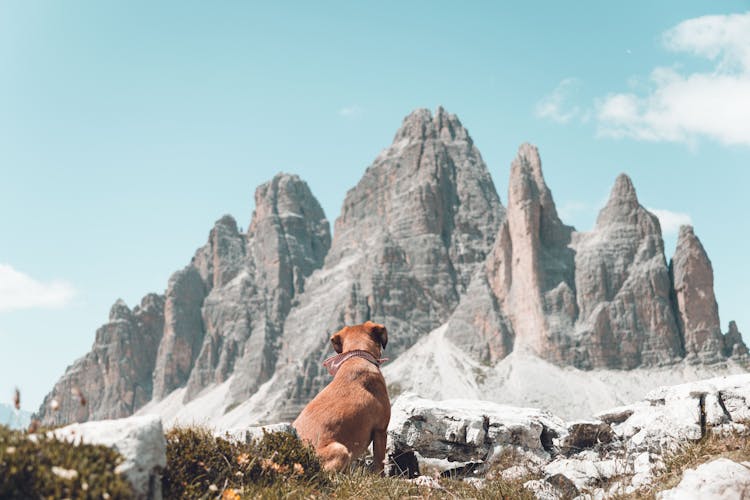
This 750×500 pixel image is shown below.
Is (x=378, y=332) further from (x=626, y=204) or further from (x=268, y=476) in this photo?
(x=626, y=204)

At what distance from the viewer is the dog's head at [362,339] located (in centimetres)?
1251

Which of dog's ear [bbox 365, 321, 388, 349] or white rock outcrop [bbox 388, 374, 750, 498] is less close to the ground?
dog's ear [bbox 365, 321, 388, 349]

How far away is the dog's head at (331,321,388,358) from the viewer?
12508 millimetres

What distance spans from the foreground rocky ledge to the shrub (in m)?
0.43

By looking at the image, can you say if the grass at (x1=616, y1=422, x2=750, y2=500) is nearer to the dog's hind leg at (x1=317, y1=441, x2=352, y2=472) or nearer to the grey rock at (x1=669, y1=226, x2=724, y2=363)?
the dog's hind leg at (x1=317, y1=441, x2=352, y2=472)

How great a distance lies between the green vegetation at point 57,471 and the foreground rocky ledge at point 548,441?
0.16 meters

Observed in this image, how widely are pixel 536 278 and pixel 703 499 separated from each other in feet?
610

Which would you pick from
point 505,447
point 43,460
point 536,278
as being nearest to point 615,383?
point 536,278

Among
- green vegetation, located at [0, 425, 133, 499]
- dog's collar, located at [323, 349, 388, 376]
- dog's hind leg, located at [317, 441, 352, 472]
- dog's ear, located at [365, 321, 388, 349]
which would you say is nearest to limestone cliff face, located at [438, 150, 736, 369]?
dog's ear, located at [365, 321, 388, 349]

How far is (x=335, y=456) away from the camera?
34.1ft

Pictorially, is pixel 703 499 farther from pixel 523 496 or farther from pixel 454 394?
pixel 454 394

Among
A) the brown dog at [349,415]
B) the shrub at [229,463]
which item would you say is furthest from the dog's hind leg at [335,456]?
the shrub at [229,463]

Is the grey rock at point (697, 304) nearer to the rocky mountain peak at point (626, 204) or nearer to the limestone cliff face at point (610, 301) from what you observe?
the limestone cliff face at point (610, 301)

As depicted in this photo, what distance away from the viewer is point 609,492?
9258 millimetres
